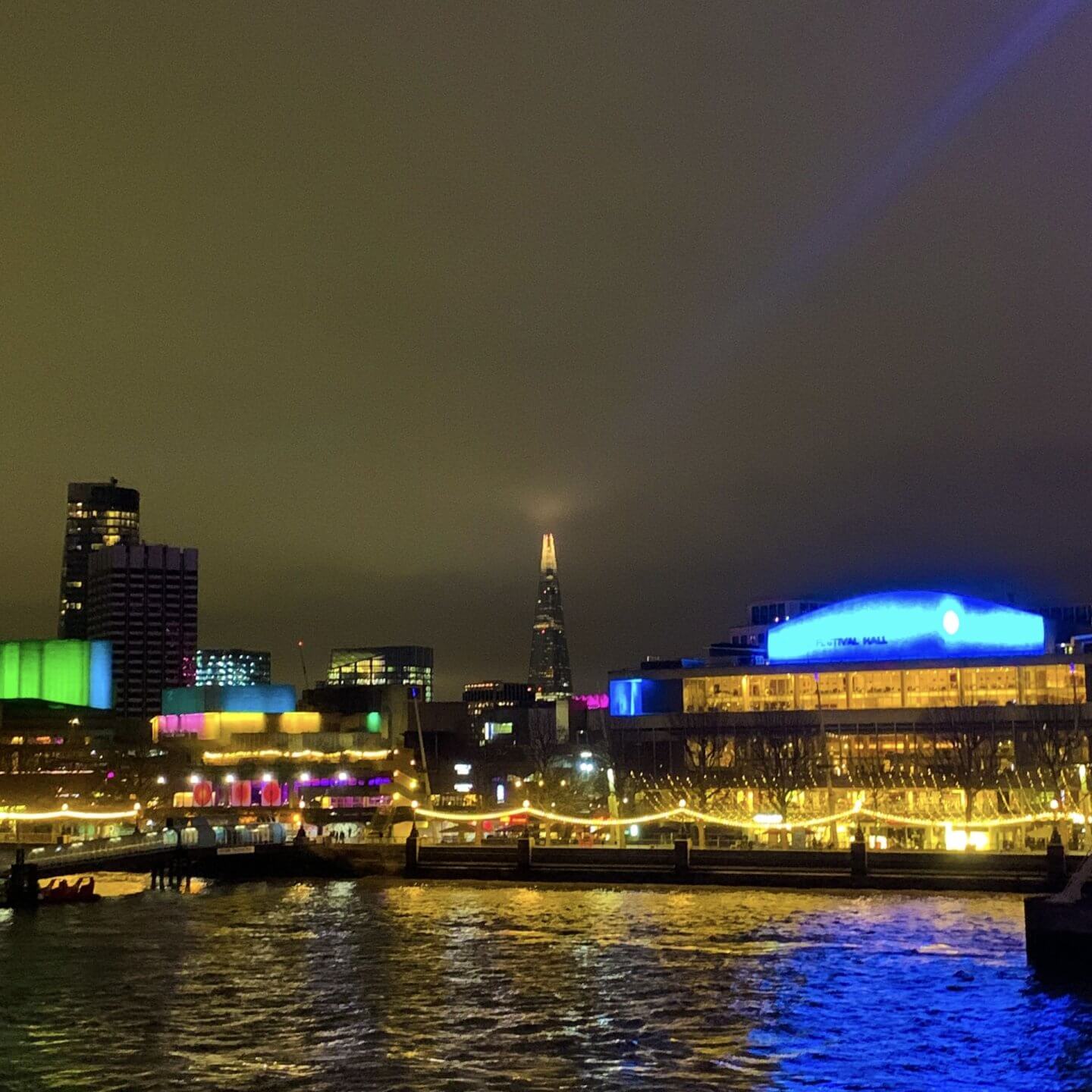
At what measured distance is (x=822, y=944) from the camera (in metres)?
59.1

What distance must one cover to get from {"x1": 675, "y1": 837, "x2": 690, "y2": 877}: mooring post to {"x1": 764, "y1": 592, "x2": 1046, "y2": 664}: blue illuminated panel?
55908 millimetres

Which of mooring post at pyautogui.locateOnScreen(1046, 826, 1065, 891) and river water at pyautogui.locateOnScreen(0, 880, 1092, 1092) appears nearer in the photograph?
river water at pyautogui.locateOnScreen(0, 880, 1092, 1092)

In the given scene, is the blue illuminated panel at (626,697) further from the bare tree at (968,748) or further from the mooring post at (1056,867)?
the mooring post at (1056,867)

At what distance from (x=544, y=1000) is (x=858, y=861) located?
36615mm

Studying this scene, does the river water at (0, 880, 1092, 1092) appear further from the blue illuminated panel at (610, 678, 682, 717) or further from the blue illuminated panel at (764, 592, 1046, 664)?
the blue illuminated panel at (610, 678, 682, 717)

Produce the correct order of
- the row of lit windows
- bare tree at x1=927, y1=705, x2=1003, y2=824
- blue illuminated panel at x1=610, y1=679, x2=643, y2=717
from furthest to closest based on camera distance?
blue illuminated panel at x1=610, y1=679, x2=643, y2=717 → the row of lit windows → bare tree at x1=927, y1=705, x2=1003, y2=824

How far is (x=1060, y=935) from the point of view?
172 feet

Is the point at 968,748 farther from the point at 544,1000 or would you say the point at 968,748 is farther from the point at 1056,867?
the point at 544,1000

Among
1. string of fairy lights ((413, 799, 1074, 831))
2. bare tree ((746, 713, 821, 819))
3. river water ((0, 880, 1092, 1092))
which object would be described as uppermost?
bare tree ((746, 713, 821, 819))

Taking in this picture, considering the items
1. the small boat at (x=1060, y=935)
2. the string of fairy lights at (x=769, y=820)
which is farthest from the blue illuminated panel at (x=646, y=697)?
the small boat at (x=1060, y=935)

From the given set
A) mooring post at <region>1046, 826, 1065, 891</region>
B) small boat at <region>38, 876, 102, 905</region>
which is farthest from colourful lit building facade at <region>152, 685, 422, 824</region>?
mooring post at <region>1046, 826, 1065, 891</region>

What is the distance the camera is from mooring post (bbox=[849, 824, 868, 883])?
80750 mm

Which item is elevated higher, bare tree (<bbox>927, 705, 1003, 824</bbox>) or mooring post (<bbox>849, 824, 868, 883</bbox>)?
bare tree (<bbox>927, 705, 1003, 824</bbox>)

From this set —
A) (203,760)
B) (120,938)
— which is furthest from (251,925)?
(203,760)
